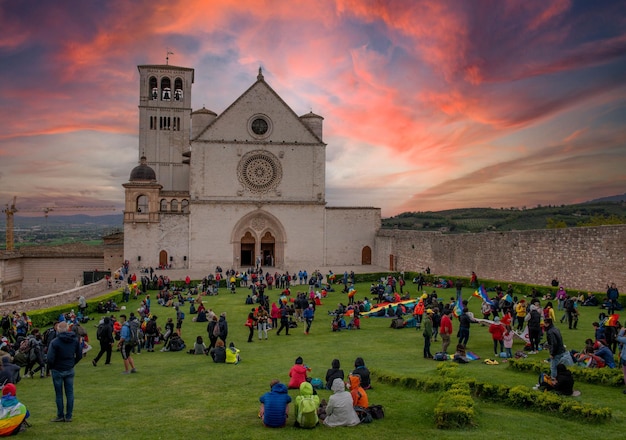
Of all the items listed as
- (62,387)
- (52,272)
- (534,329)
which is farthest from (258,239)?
(62,387)

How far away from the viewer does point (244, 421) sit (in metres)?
9.39

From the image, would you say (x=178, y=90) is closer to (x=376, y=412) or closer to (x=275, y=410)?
(x=275, y=410)

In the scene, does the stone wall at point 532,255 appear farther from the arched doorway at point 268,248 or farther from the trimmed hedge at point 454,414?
the trimmed hedge at point 454,414

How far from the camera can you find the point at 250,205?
4850 centimetres

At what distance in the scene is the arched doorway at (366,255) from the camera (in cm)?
5098

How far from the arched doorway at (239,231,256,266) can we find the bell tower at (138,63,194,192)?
Answer: 38.8 feet

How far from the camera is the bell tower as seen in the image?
55.3 m

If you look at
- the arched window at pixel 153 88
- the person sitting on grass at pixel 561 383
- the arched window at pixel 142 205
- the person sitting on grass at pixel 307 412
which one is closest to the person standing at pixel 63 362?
the person sitting on grass at pixel 307 412

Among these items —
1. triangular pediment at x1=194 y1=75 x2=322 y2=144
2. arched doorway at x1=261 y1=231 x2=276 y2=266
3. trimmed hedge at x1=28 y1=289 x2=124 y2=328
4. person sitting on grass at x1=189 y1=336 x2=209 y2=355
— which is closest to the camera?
person sitting on grass at x1=189 y1=336 x2=209 y2=355

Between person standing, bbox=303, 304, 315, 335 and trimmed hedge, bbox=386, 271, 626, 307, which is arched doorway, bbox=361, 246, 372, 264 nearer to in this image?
trimmed hedge, bbox=386, 271, 626, 307

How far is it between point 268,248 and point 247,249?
206 centimetres

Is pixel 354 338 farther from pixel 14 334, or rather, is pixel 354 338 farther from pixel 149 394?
pixel 14 334

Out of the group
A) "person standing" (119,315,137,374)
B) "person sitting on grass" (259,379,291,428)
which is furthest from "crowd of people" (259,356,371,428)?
"person standing" (119,315,137,374)

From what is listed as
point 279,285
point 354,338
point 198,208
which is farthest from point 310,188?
point 354,338
